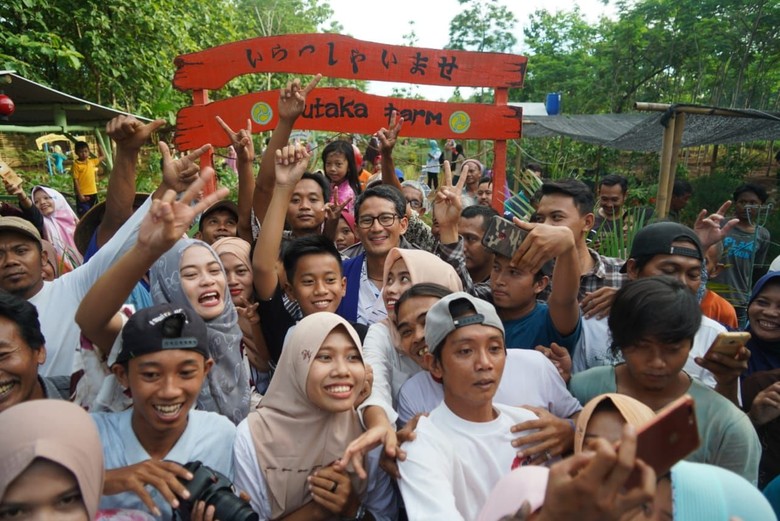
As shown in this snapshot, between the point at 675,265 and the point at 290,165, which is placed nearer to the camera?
the point at 675,265

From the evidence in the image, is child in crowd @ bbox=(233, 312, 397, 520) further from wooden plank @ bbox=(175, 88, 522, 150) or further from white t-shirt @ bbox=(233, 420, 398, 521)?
wooden plank @ bbox=(175, 88, 522, 150)

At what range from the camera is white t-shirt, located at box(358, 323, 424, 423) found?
221cm

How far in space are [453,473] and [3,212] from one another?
181 inches

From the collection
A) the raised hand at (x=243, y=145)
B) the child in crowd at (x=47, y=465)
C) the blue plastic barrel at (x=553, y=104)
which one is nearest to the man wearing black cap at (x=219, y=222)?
the raised hand at (x=243, y=145)

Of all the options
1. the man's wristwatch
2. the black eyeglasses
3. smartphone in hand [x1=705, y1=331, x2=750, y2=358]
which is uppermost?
the black eyeglasses

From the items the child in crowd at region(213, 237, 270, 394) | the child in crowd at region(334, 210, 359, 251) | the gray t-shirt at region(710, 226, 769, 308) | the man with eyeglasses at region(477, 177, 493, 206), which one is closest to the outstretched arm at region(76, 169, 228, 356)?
the child in crowd at region(213, 237, 270, 394)

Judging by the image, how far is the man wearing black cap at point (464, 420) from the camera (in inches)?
67.9

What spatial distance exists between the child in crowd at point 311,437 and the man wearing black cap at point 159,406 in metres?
0.13

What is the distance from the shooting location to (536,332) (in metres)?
2.52

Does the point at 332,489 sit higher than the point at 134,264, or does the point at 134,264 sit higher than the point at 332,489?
the point at 134,264

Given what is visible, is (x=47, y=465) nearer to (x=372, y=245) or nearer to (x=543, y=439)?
(x=543, y=439)

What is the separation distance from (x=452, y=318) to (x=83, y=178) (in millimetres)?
8763

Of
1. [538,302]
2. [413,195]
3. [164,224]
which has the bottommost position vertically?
[538,302]

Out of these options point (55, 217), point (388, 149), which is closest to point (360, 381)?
point (388, 149)
